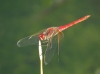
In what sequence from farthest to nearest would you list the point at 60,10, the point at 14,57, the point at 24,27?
the point at 60,10
the point at 24,27
the point at 14,57

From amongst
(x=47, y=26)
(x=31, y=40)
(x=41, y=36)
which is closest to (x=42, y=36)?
(x=41, y=36)

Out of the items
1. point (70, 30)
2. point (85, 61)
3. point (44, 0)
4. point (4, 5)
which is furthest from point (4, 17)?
point (85, 61)

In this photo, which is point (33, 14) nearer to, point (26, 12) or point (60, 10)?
point (26, 12)

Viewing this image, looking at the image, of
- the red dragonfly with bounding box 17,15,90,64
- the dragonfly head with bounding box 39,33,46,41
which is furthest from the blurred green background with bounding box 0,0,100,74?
the dragonfly head with bounding box 39,33,46,41

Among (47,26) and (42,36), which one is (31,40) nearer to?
(42,36)

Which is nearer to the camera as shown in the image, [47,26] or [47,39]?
[47,39]

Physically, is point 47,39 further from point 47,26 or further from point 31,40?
point 47,26

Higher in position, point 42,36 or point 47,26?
point 47,26

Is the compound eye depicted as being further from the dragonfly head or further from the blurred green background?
the blurred green background
